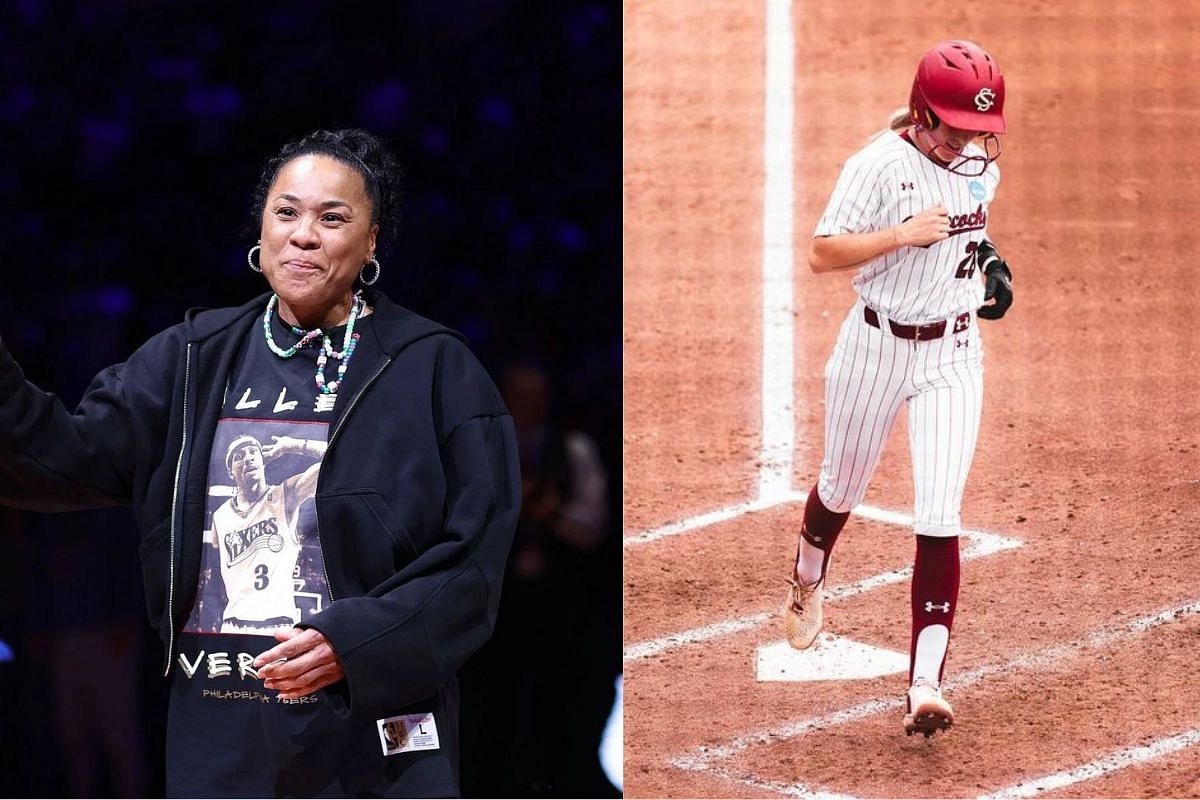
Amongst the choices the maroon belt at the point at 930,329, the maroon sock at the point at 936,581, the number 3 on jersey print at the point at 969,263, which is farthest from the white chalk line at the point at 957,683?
the number 3 on jersey print at the point at 969,263

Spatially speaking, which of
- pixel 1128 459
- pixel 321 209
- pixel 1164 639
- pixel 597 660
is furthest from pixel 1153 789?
pixel 321 209

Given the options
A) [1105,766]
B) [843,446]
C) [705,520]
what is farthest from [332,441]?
[1105,766]

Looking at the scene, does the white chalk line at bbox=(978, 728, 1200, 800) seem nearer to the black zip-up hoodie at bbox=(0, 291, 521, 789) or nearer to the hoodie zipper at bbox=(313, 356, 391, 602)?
the black zip-up hoodie at bbox=(0, 291, 521, 789)

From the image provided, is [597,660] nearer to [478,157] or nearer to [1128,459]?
[478,157]

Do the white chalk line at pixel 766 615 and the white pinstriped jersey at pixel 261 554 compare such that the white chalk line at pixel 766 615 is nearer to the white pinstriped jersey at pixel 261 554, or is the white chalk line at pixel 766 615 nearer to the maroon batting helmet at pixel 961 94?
the maroon batting helmet at pixel 961 94

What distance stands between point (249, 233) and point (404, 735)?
4.08 ft

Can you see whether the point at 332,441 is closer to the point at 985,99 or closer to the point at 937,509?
the point at 937,509

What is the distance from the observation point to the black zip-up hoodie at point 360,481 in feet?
9.46

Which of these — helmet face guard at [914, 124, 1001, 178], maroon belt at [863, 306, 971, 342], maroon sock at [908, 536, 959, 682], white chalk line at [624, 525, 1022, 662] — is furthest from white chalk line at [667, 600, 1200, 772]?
A: helmet face guard at [914, 124, 1001, 178]

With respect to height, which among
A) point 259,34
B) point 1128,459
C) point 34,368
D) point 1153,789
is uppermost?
point 259,34

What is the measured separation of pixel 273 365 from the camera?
302cm

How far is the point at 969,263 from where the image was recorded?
4062mm

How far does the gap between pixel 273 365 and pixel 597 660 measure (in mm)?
1237

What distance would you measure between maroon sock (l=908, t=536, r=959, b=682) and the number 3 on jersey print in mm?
652
